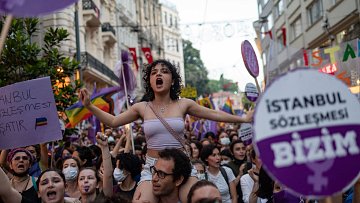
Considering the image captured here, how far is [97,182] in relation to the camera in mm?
5379

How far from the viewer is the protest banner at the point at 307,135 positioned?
2.34m

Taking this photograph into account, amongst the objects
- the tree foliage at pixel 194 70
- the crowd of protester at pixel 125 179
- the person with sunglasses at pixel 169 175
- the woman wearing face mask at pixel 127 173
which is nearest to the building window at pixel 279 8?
the crowd of protester at pixel 125 179


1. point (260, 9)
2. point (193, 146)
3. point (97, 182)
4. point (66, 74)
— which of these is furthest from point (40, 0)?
point (260, 9)

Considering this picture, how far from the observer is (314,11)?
87.6ft

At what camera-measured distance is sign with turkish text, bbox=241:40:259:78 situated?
6023mm

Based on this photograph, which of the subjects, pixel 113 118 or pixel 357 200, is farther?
pixel 113 118

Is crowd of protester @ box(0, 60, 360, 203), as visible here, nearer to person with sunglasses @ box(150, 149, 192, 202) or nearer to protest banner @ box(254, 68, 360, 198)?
person with sunglasses @ box(150, 149, 192, 202)

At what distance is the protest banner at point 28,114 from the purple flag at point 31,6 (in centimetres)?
251

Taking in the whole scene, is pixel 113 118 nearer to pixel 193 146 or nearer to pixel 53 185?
pixel 53 185

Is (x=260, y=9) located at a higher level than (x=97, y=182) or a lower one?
higher

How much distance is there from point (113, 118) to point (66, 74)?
180 inches

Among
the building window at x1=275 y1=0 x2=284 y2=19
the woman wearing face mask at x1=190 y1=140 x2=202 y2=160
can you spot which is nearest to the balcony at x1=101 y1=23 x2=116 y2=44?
the building window at x1=275 y1=0 x2=284 y2=19

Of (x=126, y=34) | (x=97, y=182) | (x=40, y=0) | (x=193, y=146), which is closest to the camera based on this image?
(x=40, y=0)

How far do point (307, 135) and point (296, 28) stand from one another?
29.2m
